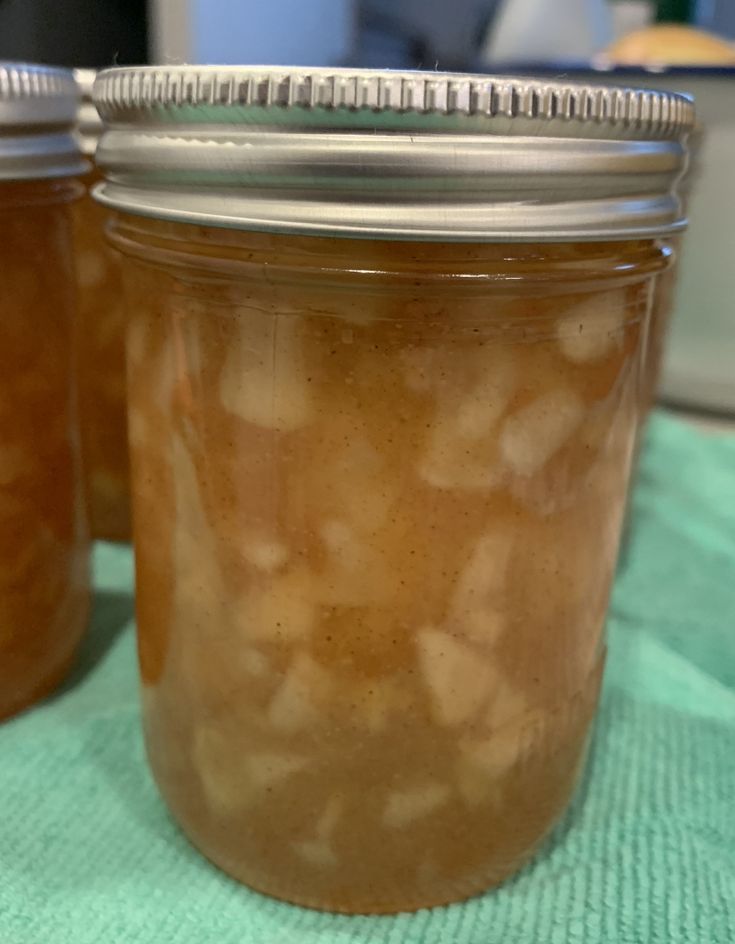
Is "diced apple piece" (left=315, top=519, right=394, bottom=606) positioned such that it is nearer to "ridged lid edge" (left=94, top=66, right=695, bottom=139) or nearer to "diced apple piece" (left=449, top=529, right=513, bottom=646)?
"diced apple piece" (left=449, top=529, right=513, bottom=646)

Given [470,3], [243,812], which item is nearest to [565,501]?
[243,812]

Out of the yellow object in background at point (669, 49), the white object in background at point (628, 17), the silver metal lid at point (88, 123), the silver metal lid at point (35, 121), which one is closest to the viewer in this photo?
the silver metal lid at point (35, 121)

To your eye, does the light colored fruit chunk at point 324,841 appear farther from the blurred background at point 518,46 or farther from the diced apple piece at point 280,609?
the blurred background at point 518,46

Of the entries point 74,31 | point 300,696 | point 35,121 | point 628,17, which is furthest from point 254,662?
point 628,17

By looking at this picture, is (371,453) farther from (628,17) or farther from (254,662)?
(628,17)

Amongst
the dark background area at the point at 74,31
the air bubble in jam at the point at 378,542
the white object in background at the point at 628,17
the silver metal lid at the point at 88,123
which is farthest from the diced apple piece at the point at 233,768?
the white object in background at the point at 628,17

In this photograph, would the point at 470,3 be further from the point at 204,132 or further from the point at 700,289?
the point at 204,132
